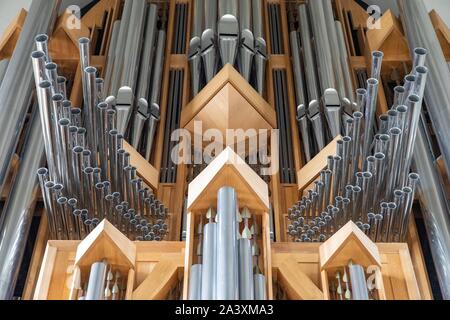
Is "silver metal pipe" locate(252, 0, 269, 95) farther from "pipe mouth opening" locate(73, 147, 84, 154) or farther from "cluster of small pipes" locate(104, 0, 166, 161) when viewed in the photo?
"pipe mouth opening" locate(73, 147, 84, 154)

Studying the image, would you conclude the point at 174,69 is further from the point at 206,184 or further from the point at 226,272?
the point at 226,272

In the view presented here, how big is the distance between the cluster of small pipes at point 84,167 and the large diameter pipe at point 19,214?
1.06 feet

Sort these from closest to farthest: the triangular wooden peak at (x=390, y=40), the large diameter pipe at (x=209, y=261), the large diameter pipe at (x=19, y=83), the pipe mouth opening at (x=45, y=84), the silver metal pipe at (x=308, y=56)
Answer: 1. the large diameter pipe at (x=209, y=261)
2. the pipe mouth opening at (x=45, y=84)
3. the large diameter pipe at (x=19, y=83)
4. the silver metal pipe at (x=308, y=56)
5. the triangular wooden peak at (x=390, y=40)

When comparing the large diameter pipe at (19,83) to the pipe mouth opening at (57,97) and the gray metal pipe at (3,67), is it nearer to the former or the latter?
the gray metal pipe at (3,67)

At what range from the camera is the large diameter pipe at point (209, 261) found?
4.21 metres

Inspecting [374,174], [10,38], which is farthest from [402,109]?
[10,38]

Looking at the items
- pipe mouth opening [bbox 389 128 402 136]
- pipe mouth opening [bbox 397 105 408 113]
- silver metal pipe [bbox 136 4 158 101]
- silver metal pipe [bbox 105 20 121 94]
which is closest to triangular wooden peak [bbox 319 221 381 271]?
pipe mouth opening [bbox 389 128 402 136]

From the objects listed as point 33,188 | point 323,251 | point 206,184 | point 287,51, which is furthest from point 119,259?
point 287,51

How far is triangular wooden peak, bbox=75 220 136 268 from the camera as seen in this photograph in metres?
4.66

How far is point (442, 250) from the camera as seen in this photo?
5.58 metres

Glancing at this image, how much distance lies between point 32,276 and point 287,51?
3.50m

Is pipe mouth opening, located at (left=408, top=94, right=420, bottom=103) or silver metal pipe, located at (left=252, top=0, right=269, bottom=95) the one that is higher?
silver metal pipe, located at (left=252, top=0, right=269, bottom=95)

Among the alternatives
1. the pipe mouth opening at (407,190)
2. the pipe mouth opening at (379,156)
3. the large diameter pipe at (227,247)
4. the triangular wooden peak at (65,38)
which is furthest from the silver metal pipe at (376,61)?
the triangular wooden peak at (65,38)

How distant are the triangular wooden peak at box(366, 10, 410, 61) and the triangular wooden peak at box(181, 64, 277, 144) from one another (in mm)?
1652
